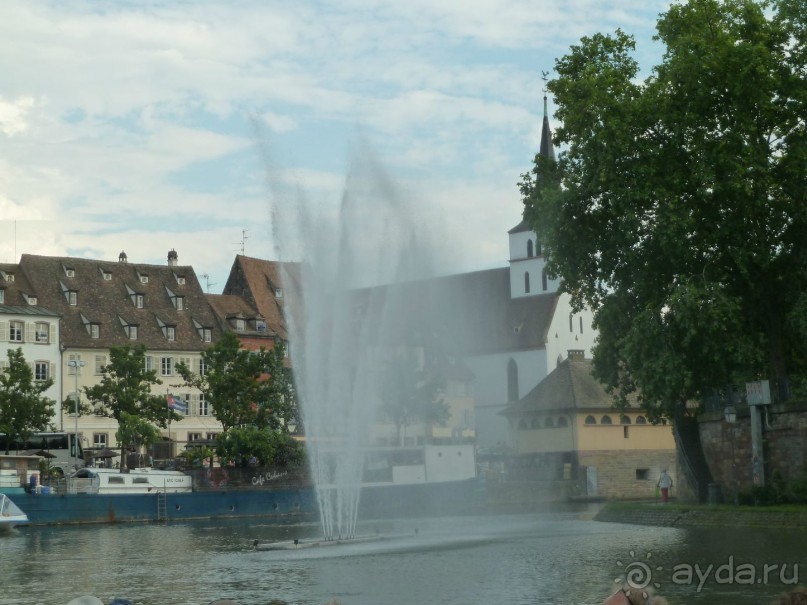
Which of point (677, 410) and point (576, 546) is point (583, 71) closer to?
point (677, 410)

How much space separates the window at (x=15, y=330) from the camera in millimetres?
95188

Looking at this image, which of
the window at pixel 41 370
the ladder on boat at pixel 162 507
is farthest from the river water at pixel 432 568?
the window at pixel 41 370

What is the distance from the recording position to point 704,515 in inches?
1850

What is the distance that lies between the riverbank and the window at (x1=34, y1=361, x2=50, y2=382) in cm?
5286

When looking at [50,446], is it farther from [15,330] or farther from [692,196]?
[692,196]

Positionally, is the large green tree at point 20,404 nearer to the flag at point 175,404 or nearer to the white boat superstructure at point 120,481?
the flag at point 175,404

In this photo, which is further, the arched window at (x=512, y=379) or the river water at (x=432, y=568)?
the arched window at (x=512, y=379)

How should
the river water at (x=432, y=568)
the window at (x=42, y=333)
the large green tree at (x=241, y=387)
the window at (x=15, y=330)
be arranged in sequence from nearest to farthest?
1. the river water at (x=432, y=568)
2. the large green tree at (x=241, y=387)
3. the window at (x=15, y=330)
4. the window at (x=42, y=333)

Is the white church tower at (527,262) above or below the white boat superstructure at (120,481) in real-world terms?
above

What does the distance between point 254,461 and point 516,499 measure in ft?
60.6

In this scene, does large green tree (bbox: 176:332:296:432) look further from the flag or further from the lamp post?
the lamp post

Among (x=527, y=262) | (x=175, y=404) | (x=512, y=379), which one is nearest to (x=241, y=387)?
(x=175, y=404)

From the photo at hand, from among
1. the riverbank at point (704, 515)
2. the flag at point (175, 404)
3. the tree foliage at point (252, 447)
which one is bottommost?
the riverbank at point (704, 515)

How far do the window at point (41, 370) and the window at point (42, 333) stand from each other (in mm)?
1586
